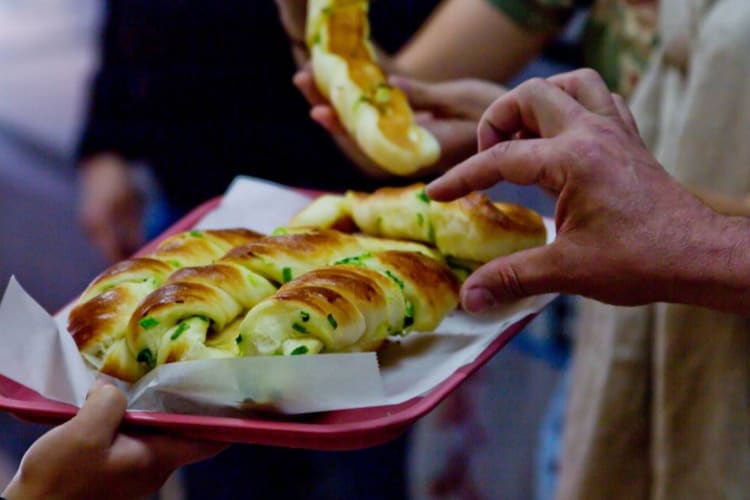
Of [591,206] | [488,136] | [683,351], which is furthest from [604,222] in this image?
[683,351]

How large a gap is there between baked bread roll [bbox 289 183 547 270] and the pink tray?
0.13 metres

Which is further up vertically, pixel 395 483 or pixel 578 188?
pixel 578 188

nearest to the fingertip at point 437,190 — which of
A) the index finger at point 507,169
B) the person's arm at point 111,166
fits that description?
the index finger at point 507,169

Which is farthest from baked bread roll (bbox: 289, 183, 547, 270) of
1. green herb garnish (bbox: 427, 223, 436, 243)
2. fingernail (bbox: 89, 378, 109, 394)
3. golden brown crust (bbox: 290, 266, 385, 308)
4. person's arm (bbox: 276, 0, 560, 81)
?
person's arm (bbox: 276, 0, 560, 81)

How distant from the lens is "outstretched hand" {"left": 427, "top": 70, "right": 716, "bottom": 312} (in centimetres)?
57

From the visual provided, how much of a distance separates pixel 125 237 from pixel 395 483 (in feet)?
1.72

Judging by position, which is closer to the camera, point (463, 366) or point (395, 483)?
point (463, 366)

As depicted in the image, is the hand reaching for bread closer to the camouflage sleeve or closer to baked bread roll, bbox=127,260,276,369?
baked bread roll, bbox=127,260,276,369

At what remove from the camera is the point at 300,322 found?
1.85 ft

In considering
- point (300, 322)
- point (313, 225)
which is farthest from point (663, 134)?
point (300, 322)

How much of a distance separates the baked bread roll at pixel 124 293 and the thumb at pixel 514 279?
0.19 metres

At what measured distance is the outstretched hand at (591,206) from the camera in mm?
565

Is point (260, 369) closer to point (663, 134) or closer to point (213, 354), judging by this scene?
point (213, 354)

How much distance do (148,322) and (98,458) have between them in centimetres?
9
